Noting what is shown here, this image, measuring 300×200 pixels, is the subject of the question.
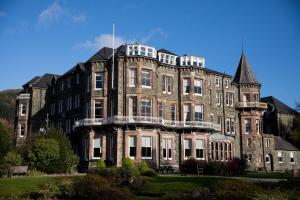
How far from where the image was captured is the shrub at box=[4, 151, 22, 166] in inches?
1451

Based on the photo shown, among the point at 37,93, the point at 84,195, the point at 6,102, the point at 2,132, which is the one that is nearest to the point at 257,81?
the point at 37,93

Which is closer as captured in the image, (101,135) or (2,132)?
(2,132)

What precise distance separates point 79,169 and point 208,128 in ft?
56.4

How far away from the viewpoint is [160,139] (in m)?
49.8

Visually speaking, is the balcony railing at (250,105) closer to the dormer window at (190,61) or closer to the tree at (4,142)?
the dormer window at (190,61)

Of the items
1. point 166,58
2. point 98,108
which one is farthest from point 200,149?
point 98,108

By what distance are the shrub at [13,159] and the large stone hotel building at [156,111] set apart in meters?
11.0

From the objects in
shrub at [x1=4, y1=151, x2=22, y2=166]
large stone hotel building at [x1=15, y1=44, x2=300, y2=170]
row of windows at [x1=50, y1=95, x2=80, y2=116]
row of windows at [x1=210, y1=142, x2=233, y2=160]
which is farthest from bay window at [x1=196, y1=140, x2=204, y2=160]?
shrub at [x1=4, y1=151, x2=22, y2=166]

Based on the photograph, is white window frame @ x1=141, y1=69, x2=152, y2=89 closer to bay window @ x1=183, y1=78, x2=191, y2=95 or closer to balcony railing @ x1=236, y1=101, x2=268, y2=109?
bay window @ x1=183, y1=78, x2=191, y2=95

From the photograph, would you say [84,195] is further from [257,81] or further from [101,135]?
[257,81]

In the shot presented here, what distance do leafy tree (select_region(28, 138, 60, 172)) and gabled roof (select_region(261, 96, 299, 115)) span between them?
166 ft

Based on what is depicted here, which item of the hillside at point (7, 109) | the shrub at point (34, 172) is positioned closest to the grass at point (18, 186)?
the shrub at point (34, 172)

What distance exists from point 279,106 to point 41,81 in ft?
148

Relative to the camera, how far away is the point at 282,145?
221ft
